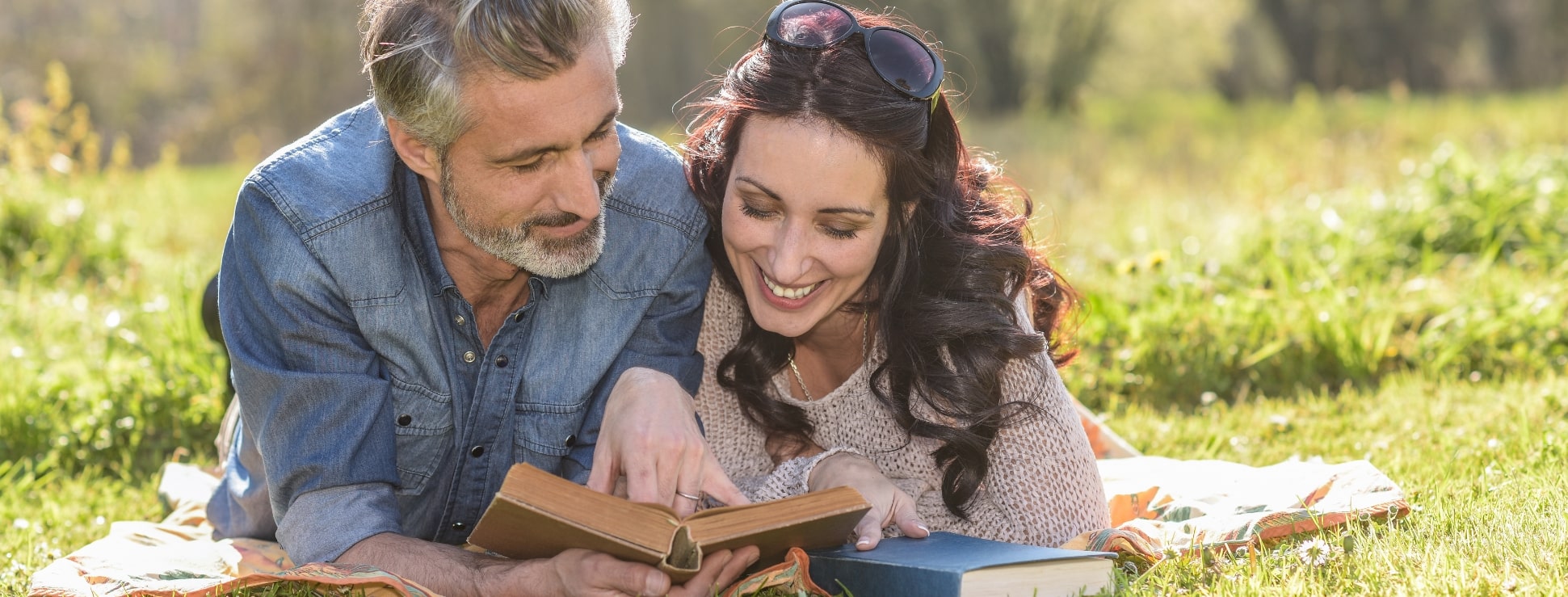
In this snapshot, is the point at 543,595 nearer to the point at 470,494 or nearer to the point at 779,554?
the point at 779,554

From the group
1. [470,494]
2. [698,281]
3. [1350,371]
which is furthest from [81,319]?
[1350,371]

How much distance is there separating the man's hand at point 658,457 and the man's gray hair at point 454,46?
0.74 m

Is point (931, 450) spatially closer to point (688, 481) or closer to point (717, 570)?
point (688, 481)

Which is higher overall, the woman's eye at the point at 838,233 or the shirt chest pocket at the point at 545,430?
the woman's eye at the point at 838,233

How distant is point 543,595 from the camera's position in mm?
2646

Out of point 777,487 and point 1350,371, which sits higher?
point 777,487

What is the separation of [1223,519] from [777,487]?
1.10 metres

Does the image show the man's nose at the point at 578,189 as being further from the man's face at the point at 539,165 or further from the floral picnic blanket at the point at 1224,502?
the floral picnic blanket at the point at 1224,502

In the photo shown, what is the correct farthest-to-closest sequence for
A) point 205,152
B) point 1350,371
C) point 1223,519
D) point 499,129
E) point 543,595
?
point 205,152 < point 1350,371 < point 1223,519 < point 499,129 < point 543,595

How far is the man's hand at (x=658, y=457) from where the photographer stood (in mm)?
2725

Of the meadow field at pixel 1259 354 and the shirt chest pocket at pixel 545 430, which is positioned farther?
the shirt chest pocket at pixel 545 430

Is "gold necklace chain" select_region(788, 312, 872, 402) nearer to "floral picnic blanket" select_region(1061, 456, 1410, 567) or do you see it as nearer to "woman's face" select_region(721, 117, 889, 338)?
"woman's face" select_region(721, 117, 889, 338)

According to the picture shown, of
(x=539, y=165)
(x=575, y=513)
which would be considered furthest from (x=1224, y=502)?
(x=539, y=165)

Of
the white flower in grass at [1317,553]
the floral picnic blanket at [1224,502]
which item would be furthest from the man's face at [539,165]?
the white flower in grass at [1317,553]
